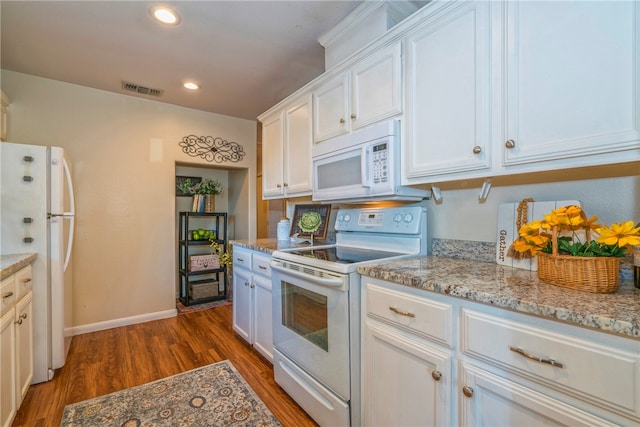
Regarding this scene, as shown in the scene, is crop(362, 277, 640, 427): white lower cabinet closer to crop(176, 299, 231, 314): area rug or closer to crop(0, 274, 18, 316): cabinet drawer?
crop(0, 274, 18, 316): cabinet drawer

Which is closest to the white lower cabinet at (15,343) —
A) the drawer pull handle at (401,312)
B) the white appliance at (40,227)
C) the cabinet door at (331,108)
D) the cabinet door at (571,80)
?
the white appliance at (40,227)

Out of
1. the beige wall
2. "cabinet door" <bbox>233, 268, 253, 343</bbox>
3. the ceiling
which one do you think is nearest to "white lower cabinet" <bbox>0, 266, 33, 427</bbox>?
the beige wall

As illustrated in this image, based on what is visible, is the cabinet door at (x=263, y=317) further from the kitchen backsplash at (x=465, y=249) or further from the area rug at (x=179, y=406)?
the kitchen backsplash at (x=465, y=249)

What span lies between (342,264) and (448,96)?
A: 950 mm

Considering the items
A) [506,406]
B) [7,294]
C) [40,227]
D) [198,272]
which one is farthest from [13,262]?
[506,406]

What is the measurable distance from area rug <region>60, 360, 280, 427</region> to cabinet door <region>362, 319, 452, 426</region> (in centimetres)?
69

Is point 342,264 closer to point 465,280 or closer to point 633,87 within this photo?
point 465,280

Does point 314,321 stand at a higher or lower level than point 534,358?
lower

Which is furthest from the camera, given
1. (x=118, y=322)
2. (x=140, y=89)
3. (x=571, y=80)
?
(x=118, y=322)

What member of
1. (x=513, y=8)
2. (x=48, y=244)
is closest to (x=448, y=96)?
(x=513, y=8)

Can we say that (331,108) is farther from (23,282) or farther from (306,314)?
(23,282)

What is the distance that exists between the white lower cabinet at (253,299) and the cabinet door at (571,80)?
67.4 inches

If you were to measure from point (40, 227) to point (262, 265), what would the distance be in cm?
154

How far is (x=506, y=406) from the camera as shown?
0.91m
